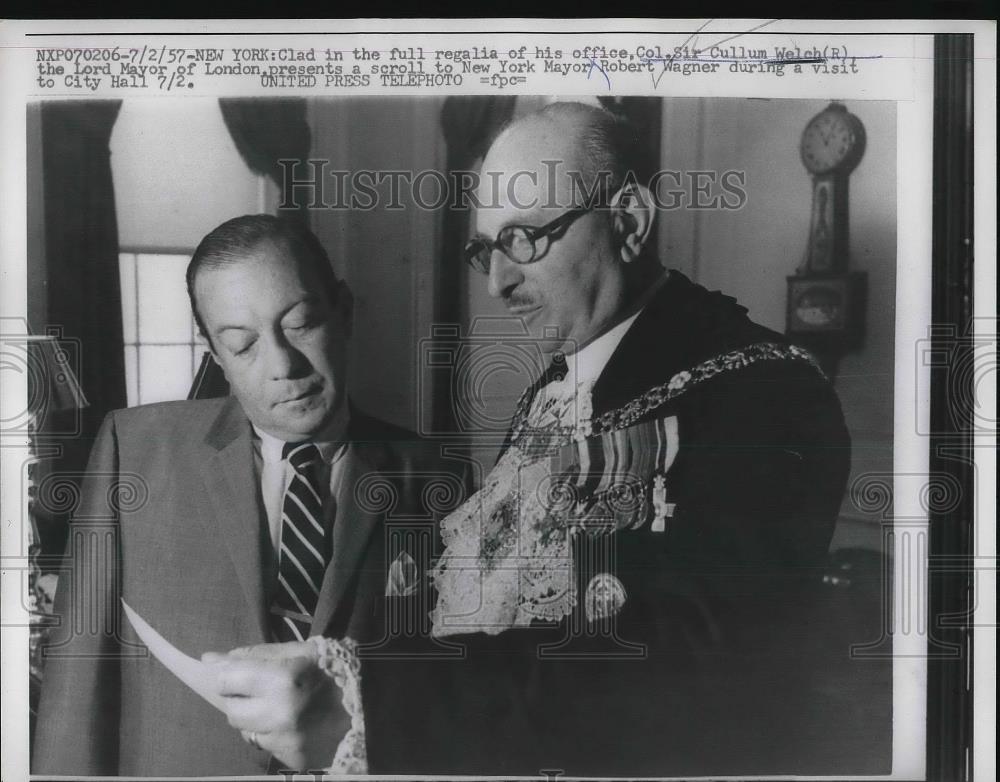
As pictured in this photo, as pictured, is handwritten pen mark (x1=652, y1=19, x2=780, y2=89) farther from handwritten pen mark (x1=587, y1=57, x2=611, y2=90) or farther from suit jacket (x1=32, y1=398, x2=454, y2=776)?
suit jacket (x1=32, y1=398, x2=454, y2=776)

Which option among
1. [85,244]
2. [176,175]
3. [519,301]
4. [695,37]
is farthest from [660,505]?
[85,244]

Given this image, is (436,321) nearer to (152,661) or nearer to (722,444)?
(722,444)

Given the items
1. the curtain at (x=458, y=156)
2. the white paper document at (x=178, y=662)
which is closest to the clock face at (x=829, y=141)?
the curtain at (x=458, y=156)

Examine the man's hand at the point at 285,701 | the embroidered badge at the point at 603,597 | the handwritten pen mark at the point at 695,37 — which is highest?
the handwritten pen mark at the point at 695,37

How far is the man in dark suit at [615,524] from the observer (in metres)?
2.38

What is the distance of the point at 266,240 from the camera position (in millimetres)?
2379

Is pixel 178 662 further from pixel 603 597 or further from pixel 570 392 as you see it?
pixel 570 392

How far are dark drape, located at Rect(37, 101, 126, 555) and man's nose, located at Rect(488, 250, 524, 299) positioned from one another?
3.29 feet

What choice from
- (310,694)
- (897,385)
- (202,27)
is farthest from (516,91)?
(310,694)

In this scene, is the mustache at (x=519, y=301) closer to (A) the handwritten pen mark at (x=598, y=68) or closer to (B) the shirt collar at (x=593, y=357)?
(B) the shirt collar at (x=593, y=357)

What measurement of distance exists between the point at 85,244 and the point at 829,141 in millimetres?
2018

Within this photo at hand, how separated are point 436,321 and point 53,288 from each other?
1032 mm

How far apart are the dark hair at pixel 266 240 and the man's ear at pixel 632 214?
0.77m

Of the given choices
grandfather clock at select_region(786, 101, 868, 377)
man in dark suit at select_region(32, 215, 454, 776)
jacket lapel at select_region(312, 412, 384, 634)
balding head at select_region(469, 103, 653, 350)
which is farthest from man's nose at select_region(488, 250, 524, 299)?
grandfather clock at select_region(786, 101, 868, 377)
